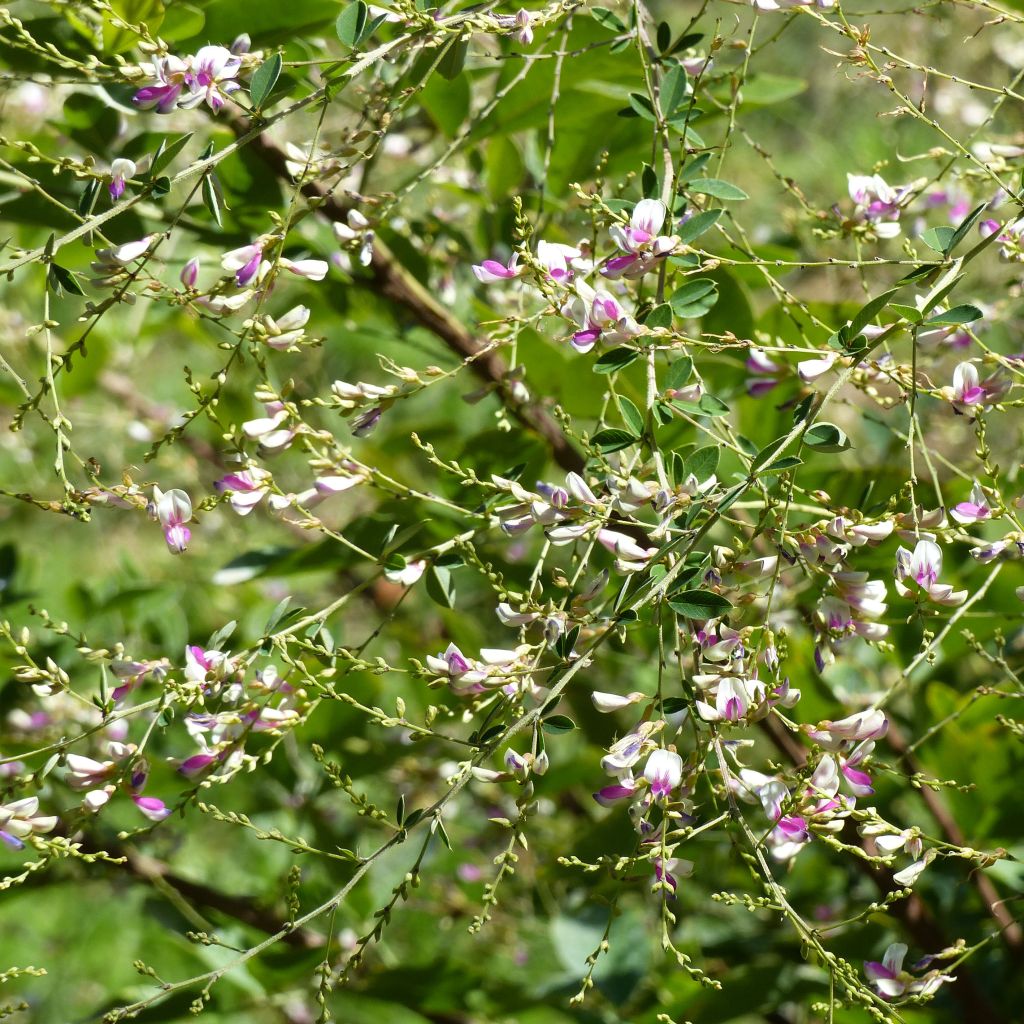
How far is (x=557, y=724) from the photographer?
1.56ft

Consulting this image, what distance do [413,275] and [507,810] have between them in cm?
Answer: 51

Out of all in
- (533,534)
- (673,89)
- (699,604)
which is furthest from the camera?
(533,534)

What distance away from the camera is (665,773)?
0.45 metres

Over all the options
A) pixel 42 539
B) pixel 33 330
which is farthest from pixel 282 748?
pixel 42 539

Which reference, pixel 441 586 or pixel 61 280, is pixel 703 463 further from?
pixel 61 280

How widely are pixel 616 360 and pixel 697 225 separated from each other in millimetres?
70

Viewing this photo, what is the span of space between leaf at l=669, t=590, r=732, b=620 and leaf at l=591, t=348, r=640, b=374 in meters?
0.11

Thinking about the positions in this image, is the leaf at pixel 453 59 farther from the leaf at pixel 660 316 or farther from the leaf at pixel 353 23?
the leaf at pixel 660 316

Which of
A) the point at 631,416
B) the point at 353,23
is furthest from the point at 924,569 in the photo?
the point at 353,23

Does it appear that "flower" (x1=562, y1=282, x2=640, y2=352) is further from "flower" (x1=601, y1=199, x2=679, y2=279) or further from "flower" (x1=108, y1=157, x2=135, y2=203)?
Result: "flower" (x1=108, y1=157, x2=135, y2=203)

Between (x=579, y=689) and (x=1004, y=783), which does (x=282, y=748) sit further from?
(x=1004, y=783)

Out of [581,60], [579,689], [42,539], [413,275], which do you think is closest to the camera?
[581,60]

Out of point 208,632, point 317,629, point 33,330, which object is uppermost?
point 33,330

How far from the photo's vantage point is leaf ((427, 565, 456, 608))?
0.60 metres
